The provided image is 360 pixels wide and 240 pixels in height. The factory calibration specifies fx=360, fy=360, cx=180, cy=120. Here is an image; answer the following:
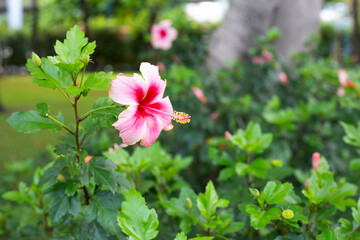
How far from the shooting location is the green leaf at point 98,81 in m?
0.86

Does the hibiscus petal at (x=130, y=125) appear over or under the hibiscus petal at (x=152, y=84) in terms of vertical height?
under

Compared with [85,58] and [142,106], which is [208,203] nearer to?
[142,106]

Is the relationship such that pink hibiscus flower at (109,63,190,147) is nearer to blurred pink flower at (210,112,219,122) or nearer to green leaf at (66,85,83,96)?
green leaf at (66,85,83,96)

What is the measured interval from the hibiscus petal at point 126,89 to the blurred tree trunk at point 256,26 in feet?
9.50

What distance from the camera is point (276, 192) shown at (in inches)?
37.5

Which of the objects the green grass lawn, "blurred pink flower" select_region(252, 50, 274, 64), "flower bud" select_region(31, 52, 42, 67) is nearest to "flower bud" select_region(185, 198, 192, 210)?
"flower bud" select_region(31, 52, 42, 67)

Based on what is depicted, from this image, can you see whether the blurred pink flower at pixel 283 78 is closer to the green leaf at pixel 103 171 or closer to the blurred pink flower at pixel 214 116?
the blurred pink flower at pixel 214 116

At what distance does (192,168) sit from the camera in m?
3.09

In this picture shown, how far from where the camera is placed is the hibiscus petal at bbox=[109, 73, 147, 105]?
85 cm

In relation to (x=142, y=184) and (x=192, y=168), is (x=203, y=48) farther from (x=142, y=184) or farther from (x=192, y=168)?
(x=142, y=184)

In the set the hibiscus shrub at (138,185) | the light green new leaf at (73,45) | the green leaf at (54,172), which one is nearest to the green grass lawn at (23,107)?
the hibiscus shrub at (138,185)

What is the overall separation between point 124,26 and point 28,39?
4.14m

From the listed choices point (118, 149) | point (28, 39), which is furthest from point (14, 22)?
point (118, 149)

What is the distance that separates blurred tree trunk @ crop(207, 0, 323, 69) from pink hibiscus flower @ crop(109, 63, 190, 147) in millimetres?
2854
